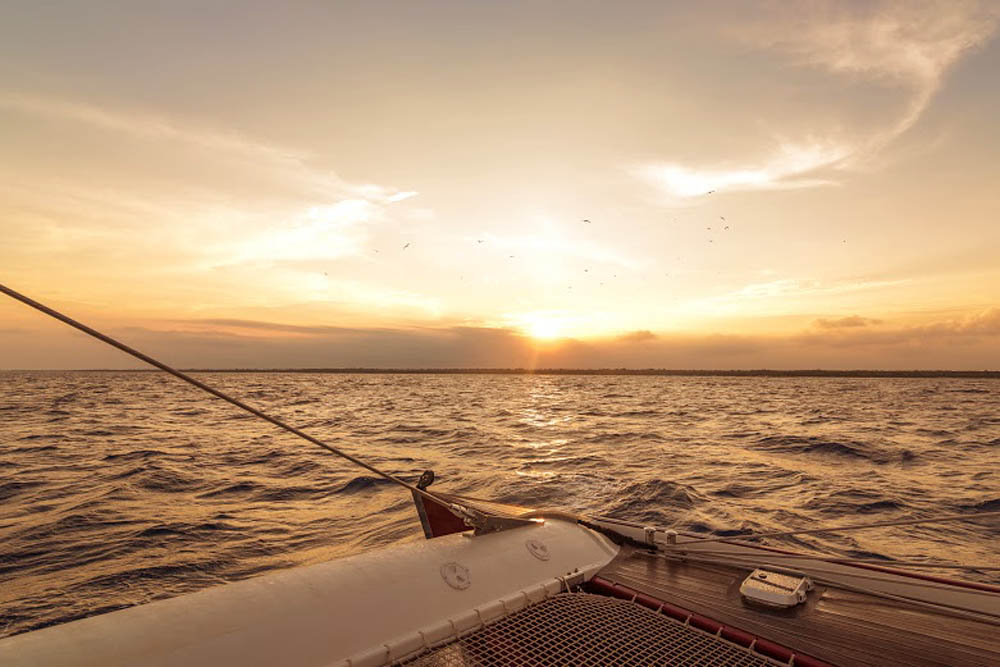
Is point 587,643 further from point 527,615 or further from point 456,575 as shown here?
point 456,575

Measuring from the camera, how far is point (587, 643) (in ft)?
10.1

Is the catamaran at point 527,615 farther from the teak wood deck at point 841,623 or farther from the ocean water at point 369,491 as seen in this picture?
the ocean water at point 369,491

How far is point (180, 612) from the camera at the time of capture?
293cm

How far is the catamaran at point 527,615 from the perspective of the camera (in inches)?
110

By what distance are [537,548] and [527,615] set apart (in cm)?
90

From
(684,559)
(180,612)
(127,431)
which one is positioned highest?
(180,612)

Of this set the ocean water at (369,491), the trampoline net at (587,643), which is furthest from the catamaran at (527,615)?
the ocean water at (369,491)

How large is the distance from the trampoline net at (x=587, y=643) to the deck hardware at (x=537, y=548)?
672 mm

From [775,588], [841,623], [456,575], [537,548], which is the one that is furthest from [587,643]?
[841,623]

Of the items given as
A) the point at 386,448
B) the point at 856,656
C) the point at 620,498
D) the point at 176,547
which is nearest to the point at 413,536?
the point at 176,547

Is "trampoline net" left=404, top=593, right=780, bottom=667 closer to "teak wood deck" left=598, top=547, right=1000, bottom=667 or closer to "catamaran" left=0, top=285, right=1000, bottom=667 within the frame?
"catamaran" left=0, top=285, right=1000, bottom=667

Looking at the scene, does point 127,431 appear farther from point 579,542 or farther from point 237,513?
point 579,542

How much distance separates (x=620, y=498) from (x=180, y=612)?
33.6 ft

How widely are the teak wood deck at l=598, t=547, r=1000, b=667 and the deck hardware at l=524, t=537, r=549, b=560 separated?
0.53 metres
